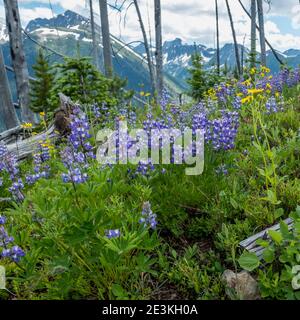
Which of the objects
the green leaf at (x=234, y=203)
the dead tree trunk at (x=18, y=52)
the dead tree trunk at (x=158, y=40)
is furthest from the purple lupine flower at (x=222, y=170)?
the dead tree trunk at (x=158, y=40)

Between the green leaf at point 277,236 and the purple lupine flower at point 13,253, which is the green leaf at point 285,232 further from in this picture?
the purple lupine flower at point 13,253

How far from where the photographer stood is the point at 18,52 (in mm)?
11867

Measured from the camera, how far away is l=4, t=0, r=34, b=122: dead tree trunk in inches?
466

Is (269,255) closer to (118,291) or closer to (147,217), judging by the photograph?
(147,217)

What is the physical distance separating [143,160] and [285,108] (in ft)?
12.1

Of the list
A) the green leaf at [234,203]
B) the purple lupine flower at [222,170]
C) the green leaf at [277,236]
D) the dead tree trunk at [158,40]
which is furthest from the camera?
the dead tree trunk at [158,40]

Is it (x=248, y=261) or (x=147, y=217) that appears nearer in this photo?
(x=248, y=261)

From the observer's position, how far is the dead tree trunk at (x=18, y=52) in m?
11.8

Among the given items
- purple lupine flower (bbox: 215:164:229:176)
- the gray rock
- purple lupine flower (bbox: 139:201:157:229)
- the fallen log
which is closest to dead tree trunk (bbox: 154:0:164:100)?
the fallen log

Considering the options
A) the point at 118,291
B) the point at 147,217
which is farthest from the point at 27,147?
the point at 118,291

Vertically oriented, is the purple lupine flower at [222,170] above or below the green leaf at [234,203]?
above

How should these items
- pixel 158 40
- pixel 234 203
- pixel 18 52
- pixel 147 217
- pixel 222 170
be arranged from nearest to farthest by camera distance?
pixel 147 217
pixel 234 203
pixel 222 170
pixel 18 52
pixel 158 40

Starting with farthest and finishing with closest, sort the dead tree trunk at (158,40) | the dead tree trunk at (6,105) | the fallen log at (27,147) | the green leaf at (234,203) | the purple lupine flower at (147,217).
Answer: the dead tree trunk at (158,40), the dead tree trunk at (6,105), the fallen log at (27,147), the green leaf at (234,203), the purple lupine flower at (147,217)
